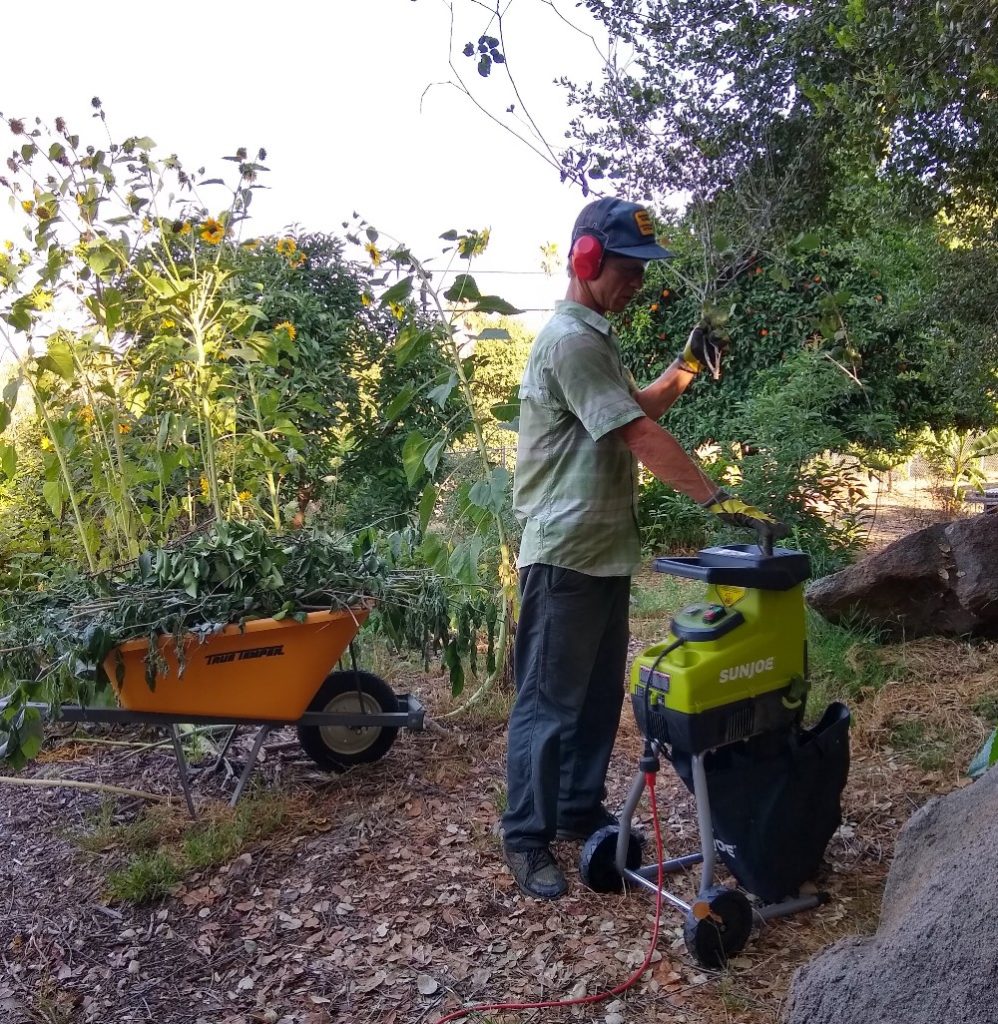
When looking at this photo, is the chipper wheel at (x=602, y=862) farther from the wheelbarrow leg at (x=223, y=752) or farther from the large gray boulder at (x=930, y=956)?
the wheelbarrow leg at (x=223, y=752)

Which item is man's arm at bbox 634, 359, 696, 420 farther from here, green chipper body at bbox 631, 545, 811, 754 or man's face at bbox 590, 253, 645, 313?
green chipper body at bbox 631, 545, 811, 754

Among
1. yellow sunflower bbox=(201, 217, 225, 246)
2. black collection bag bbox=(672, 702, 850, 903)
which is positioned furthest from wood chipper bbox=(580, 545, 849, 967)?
yellow sunflower bbox=(201, 217, 225, 246)

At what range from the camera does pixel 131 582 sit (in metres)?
3.55

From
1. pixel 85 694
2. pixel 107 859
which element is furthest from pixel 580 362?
pixel 107 859

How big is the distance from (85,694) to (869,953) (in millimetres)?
2648

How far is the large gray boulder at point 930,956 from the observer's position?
1579 mm

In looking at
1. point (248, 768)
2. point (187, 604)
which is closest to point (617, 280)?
point (187, 604)

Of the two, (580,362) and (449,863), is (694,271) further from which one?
(449,863)

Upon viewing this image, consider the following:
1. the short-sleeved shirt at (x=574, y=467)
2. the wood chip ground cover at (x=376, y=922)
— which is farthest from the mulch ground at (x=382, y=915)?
the short-sleeved shirt at (x=574, y=467)

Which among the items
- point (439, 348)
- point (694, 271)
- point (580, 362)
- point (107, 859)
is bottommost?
point (107, 859)

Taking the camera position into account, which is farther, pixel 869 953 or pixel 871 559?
pixel 871 559

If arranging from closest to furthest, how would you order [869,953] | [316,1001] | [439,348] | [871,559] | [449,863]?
[869,953] < [316,1001] < [449,863] < [439,348] < [871,559]

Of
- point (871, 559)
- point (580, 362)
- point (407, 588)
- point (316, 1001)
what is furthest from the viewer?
point (871, 559)

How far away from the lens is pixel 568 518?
9.21 feet
